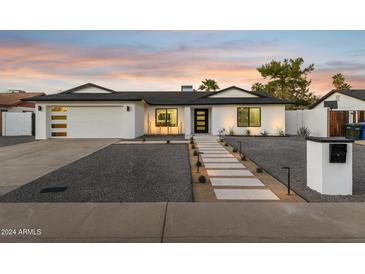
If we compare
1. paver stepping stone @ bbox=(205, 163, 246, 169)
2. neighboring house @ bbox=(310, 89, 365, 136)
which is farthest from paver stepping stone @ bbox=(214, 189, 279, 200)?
neighboring house @ bbox=(310, 89, 365, 136)

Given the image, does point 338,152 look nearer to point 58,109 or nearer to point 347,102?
point 58,109

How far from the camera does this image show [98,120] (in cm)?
1736

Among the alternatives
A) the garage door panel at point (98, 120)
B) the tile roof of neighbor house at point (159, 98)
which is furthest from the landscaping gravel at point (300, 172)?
the garage door panel at point (98, 120)

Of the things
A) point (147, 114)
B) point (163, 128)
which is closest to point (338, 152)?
point (163, 128)

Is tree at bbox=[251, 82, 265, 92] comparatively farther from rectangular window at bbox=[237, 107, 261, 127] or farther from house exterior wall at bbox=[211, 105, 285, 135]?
rectangular window at bbox=[237, 107, 261, 127]

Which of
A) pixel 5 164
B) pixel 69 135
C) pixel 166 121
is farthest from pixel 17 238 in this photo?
pixel 166 121

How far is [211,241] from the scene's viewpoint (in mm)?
3229

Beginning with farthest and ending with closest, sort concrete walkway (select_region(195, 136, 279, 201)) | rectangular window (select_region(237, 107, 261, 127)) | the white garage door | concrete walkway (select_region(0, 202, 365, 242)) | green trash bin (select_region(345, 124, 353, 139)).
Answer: rectangular window (select_region(237, 107, 261, 127))
the white garage door
green trash bin (select_region(345, 124, 353, 139))
concrete walkway (select_region(195, 136, 279, 201))
concrete walkway (select_region(0, 202, 365, 242))

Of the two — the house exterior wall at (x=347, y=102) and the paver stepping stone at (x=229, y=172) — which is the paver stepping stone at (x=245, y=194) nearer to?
the paver stepping stone at (x=229, y=172)

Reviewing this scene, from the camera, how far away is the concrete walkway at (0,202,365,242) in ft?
10.9

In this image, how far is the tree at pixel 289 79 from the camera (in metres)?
36.8

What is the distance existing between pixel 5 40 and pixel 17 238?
982 cm

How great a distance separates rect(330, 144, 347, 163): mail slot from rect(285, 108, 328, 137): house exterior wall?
13.0m
